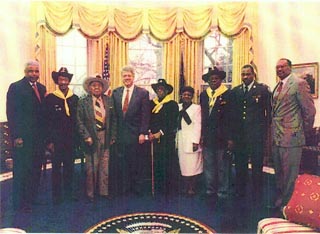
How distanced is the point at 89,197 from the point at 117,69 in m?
1.09

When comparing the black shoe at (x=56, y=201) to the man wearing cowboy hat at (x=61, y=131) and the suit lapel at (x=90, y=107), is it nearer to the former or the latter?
the man wearing cowboy hat at (x=61, y=131)

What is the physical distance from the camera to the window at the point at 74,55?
109 inches

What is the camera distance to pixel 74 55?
281 cm

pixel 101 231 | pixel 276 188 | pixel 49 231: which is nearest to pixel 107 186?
pixel 101 231

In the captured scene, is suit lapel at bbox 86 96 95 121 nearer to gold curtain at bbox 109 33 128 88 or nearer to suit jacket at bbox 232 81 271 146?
gold curtain at bbox 109 33 128 88

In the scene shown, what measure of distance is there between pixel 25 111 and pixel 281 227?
6.68ft

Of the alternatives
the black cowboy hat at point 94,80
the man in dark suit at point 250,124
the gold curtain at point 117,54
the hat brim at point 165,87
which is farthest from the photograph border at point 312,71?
the black cowboy hat at point 94,80

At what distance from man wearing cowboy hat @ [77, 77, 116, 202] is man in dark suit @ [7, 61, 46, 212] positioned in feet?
1.12

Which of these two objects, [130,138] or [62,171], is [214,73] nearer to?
[130,138]

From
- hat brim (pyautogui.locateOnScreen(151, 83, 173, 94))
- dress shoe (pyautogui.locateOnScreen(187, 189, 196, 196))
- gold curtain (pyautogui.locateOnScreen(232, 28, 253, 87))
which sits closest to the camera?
gold curtain (pyautogui.locateOnScreen(232, 28, 253, 87))

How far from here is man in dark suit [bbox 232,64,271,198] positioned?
284cm

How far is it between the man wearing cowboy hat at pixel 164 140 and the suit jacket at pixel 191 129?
0.27 ft

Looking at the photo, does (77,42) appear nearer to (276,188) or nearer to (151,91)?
(151,91)

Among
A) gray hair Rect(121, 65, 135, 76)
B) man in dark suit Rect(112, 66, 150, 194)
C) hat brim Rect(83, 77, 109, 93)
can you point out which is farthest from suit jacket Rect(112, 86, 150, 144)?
gray hair Rect(121, 65, 135, 76)
